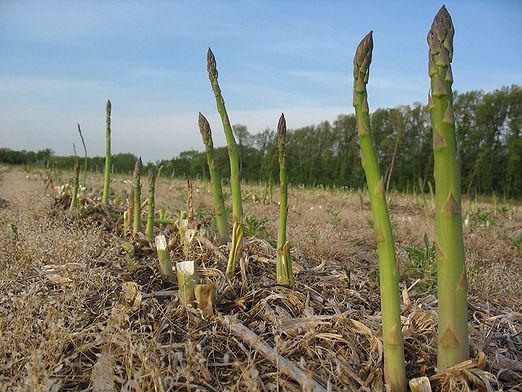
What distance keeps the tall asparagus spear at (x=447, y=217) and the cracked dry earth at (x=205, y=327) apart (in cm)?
13

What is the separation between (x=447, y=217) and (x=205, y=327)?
3.78 ft

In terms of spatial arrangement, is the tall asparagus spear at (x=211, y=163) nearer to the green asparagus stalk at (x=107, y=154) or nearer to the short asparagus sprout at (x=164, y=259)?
the short asparagus sprout at (x=164, y=259)

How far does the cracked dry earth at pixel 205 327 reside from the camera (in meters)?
1.58

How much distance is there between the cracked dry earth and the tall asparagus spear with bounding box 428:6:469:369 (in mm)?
131

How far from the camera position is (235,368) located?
1673 millimetres

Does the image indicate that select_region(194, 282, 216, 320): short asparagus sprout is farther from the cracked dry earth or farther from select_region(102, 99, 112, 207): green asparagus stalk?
select_region(102, 99, 112, 207): green asparagus stalk

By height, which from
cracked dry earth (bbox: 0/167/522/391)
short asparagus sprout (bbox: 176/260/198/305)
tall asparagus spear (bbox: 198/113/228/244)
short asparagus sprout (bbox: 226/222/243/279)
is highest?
tall asparagus spear (bbox: 198/113/228/244)

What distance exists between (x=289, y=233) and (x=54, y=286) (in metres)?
2.15

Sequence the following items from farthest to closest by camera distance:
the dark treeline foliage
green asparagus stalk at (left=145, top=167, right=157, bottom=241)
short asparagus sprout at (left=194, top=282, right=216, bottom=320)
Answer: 1. the dark treeline foliage
2. green asparagus stalk at (left=145, top=167, right=157, bottom=241)
3. short asparagus sprout at (left=194, top=282, right=216, bottom=320)

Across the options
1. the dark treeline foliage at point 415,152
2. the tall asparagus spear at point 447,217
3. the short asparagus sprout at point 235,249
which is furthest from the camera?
the dark treeline foliage at point 415,152

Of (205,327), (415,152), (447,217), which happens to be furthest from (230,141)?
(415,152)

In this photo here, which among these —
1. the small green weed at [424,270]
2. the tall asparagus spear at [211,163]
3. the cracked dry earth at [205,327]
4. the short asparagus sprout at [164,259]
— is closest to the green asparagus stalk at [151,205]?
the cracked dry earth at [205,327]

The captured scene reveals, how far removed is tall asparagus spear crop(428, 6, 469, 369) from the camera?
1440 millimetres

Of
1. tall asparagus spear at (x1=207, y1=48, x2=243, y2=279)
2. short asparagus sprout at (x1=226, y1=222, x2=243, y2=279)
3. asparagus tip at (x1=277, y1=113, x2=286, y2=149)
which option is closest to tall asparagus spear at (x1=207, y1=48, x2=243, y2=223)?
tall asparagus spear at (x1=207, y1=48, x2=243, y2=279)
